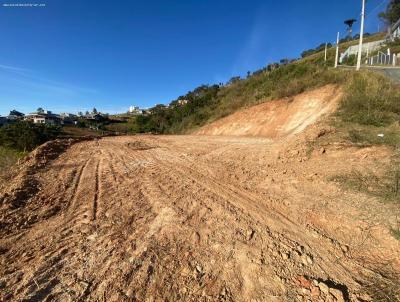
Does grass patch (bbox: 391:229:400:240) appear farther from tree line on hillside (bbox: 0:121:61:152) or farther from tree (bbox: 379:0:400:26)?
tree (bbox: 379:0:400:26)

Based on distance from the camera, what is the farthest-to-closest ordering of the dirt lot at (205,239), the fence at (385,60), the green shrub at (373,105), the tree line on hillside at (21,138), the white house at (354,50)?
the white house at (354,50) < the fence at (385,60) < the tree line on hillside at (21,138) < the green shrub at (373,105) < the dirt lot at (205,239)

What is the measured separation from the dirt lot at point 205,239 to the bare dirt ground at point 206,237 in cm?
1

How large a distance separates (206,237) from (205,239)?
5cm

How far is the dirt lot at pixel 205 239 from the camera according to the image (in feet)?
9.18

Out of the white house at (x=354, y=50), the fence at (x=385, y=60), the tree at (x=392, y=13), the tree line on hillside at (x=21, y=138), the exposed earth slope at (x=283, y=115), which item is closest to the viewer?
the exposed earth slope at (x=283, y=115)

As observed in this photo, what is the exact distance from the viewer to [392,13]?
52125 mm

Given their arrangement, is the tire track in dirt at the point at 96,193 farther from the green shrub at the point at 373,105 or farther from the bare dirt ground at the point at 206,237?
the green shrub at the point at 373,105

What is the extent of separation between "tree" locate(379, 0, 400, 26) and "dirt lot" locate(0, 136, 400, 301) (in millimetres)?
61830

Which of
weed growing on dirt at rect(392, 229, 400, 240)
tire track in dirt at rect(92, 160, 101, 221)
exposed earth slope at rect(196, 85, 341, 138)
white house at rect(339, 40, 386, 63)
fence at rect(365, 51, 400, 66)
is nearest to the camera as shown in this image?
weed growing on dirt at rect(392, 229, 400, 240)

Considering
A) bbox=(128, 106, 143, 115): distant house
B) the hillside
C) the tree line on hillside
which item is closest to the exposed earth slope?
the hillside

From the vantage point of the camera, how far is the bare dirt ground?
2.80 metres

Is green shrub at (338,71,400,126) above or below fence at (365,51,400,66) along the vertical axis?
below

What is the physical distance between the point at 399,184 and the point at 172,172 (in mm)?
4661

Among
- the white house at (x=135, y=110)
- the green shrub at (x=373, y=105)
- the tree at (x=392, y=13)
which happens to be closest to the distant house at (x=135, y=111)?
the white house at (x=135, y=110)
